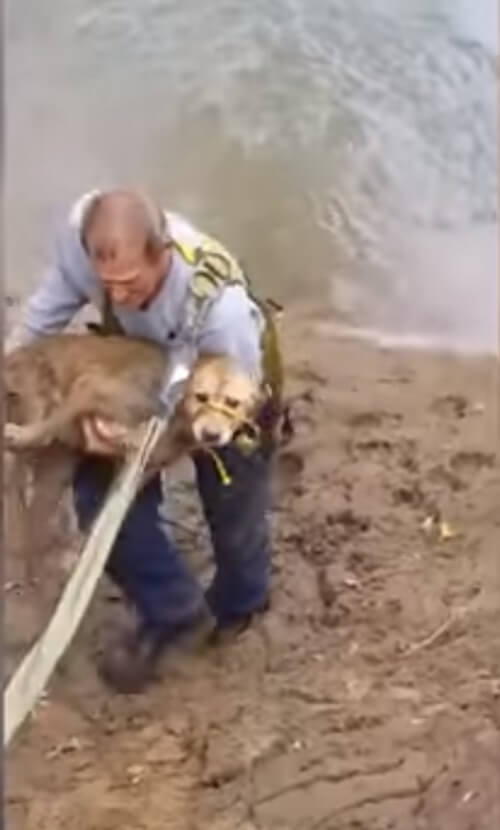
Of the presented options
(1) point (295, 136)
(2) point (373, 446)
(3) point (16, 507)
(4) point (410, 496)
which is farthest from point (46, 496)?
(1) point (295, 136)

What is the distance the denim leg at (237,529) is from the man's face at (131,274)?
0.28 metres

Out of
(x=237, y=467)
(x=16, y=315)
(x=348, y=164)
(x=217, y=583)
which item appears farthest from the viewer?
(x=348, y=164)

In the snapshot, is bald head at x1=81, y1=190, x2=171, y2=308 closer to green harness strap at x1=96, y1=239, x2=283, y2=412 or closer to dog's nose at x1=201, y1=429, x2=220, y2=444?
green harness strap at x1=96, y1=239, x2=283, y2=412

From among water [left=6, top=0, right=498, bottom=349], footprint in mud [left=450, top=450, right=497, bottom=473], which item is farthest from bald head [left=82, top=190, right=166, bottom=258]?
water [left=6, top=0, right=498, bottom=349]

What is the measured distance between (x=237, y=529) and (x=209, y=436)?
0.44 m

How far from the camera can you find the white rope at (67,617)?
1.94 metres

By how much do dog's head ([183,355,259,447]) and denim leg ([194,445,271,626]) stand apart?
0.58 feet

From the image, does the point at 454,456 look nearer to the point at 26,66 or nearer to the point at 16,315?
the point at 16,315

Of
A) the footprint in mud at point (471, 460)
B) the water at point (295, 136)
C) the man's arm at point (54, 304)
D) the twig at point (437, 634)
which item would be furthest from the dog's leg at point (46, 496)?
the water at point (295, 136)

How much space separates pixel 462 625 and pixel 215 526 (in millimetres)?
467

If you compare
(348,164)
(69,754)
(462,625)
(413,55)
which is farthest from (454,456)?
(413,55)

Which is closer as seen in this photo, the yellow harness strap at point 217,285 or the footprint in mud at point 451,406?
the yellow harness strap at point 217,285

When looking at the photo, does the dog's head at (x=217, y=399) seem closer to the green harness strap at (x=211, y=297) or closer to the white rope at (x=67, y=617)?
the green harness strap at (x=211, y=297)

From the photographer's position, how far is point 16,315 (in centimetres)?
384
